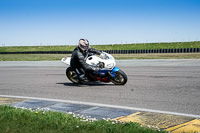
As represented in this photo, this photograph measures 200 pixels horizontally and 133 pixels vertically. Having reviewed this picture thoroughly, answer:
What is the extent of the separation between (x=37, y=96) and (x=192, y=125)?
4.58 meters

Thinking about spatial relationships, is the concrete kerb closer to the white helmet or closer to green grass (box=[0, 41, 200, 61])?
the white helmet

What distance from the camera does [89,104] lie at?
22.1 feet

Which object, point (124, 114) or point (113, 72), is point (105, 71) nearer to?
point (113, 72)

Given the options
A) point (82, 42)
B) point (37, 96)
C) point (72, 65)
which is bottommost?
point (37, 96)

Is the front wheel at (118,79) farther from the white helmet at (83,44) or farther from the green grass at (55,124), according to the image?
the green grass at (55,124)

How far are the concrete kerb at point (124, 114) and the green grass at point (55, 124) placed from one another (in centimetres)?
39

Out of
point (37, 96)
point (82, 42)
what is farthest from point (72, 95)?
point (82, 42)

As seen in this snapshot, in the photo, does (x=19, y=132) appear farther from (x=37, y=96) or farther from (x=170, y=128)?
(x=37, y=96)

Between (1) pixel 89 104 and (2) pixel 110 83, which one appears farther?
(2) pixel 110 83

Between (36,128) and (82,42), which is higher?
(82,42)

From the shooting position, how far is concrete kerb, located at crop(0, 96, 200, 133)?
4750 millimetres

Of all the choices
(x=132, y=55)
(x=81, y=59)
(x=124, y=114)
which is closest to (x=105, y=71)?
(x=81, y=59)

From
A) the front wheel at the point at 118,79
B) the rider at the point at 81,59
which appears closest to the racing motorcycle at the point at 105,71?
the front wheel at the point at 118,79

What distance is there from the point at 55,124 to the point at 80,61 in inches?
191
